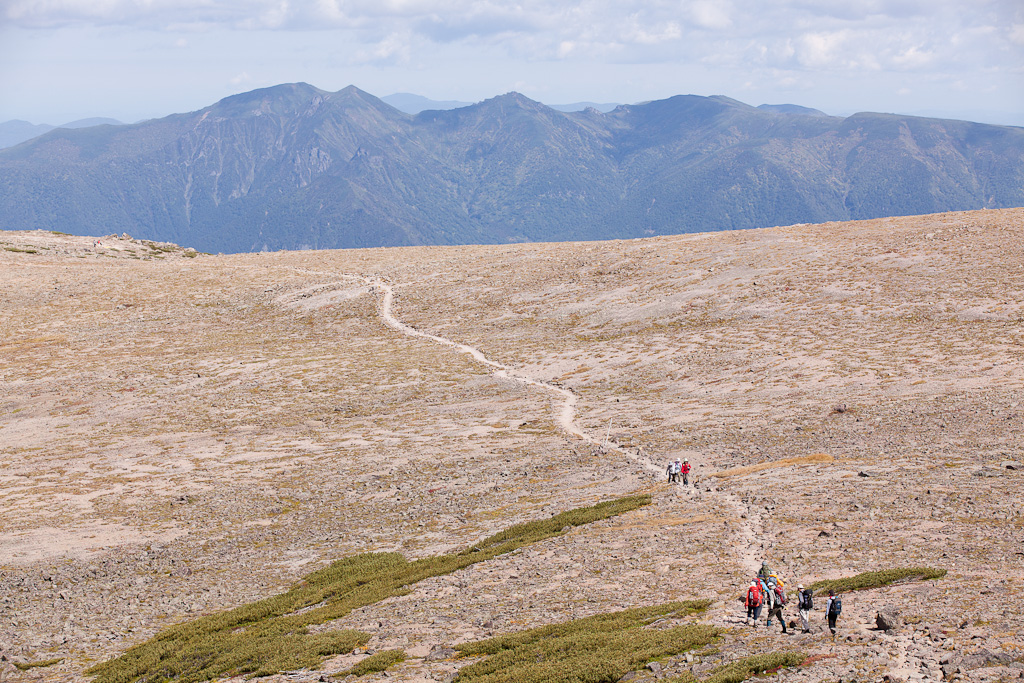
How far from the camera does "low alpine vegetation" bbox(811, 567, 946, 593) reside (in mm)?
23516

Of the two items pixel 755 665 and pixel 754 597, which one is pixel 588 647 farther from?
pixel 754 597

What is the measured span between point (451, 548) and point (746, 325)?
127 feet

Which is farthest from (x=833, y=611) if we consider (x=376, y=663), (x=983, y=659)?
(x=376, y=663)

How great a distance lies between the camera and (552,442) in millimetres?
44781

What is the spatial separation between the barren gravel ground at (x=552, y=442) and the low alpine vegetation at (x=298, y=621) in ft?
3.29

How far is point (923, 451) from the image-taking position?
119ft

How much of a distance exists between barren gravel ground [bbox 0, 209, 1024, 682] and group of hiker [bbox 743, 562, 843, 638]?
518mm

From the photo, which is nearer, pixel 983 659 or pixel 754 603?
pixel 983 659

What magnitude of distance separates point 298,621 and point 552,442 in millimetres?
20445

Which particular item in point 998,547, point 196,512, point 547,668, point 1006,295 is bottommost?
point 196,512

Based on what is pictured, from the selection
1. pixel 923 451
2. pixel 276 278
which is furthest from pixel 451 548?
pixel 276 278

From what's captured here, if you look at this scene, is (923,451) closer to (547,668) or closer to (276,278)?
(547,668)

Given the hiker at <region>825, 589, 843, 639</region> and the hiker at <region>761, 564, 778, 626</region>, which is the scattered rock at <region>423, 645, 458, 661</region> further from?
the hiker at <region>825, 589, 843, 639</region>

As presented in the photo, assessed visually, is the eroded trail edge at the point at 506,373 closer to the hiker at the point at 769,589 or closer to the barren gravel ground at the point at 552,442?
the barren gravel ground at the point at 552,442
